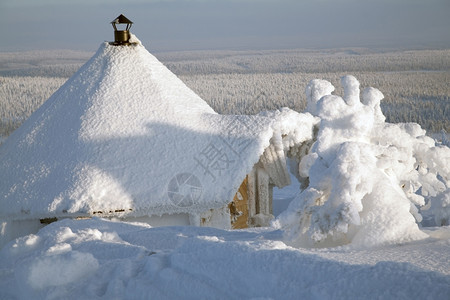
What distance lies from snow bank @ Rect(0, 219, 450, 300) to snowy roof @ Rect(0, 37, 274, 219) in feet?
9.18

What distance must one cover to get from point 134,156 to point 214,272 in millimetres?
4380

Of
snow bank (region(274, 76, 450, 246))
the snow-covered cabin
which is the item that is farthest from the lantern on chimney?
snow bank (region(274, 76, 450, 246))

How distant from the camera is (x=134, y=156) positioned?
23.9ft

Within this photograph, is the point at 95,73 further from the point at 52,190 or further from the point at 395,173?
the point at 395,173

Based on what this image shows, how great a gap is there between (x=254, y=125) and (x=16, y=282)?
503cm

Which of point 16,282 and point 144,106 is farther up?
point 144,106

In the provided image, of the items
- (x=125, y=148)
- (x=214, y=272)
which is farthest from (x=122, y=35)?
(x=214, y=272)

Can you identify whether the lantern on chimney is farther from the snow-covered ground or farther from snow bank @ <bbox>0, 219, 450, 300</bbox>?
snow bank @ <bbox>0, 219, 450, 300</bbox>

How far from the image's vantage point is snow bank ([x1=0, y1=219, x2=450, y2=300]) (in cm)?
276

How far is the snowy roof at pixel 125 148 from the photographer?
688cm

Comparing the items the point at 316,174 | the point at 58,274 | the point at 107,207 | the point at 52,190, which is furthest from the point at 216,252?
the point at 52,190

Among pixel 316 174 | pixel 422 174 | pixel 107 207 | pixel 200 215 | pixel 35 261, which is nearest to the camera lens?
pixel 35 261

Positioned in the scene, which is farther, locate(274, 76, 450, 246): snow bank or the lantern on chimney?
the lantern on chimney

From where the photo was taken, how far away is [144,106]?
7941mm
